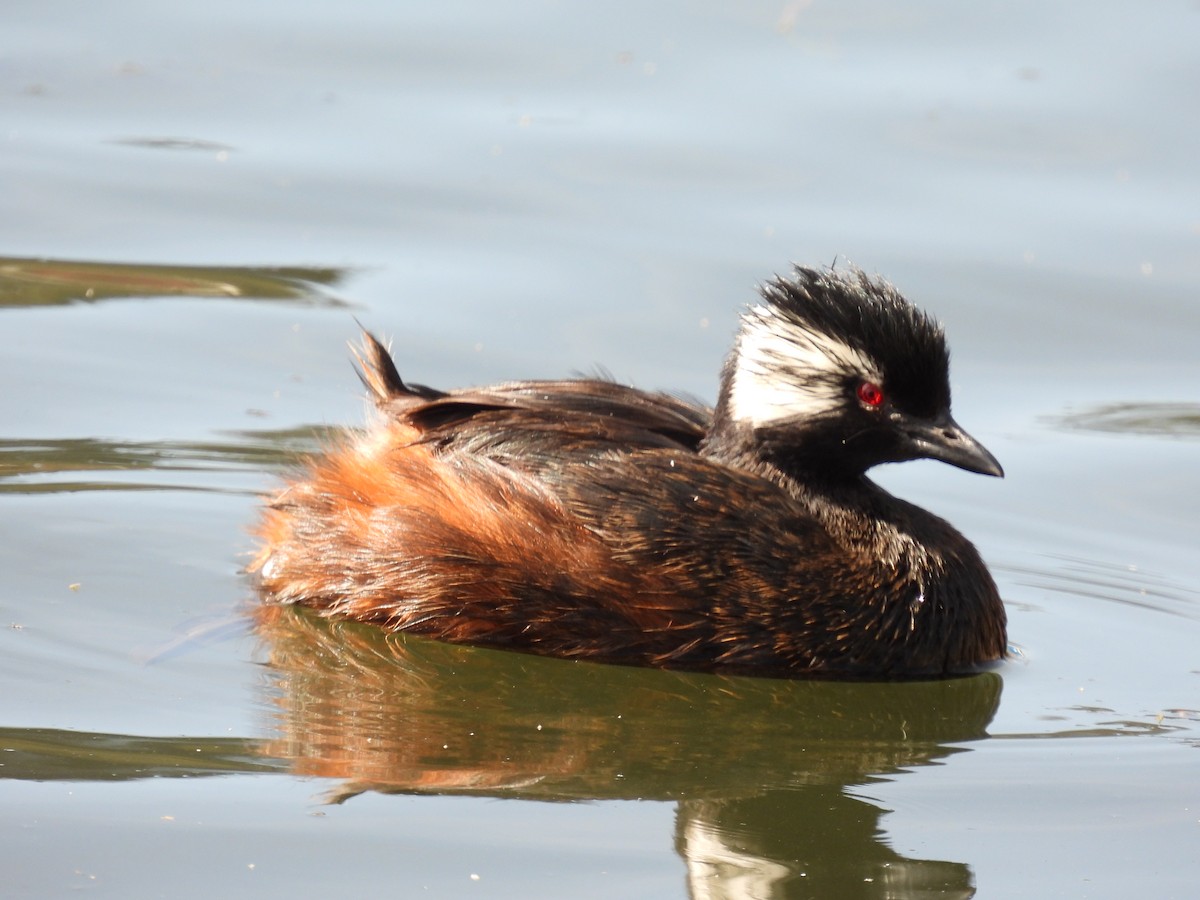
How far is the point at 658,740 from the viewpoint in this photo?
19.2 ft

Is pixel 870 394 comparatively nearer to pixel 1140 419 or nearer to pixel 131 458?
pixel 1140 419

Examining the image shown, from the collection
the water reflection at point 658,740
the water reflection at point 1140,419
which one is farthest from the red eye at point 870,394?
the water reflection at point 1140,419

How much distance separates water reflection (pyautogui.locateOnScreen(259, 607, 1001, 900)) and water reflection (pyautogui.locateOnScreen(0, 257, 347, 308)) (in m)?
3.48

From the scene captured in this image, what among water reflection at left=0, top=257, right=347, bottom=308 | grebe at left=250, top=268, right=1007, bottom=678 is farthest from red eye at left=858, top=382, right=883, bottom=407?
water reflection at left=0, top=257, right=347, bottom=308

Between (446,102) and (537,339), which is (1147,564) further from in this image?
(446,102)

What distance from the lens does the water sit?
17.0 ft

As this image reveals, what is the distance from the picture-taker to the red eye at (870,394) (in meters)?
6.57

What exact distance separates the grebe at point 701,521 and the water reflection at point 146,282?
10.7 feet

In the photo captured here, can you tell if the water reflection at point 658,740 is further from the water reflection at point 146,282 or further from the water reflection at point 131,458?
the water reflection at point 146,282

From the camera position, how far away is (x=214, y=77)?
41.7 ft

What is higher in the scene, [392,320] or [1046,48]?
[1046,48]

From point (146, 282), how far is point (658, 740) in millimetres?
5173

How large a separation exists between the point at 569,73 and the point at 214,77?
7.59ft

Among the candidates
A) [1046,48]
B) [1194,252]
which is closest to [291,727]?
[1194,252]
